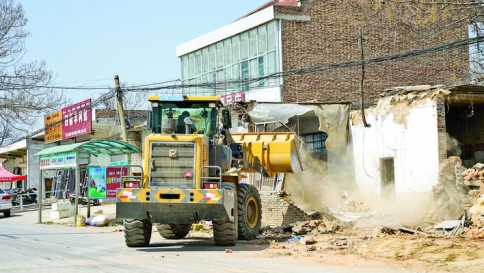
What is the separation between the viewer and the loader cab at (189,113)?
17047mm

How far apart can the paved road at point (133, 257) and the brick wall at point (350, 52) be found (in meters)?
14.4

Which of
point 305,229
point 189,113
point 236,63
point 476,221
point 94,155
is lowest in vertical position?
point 305,229

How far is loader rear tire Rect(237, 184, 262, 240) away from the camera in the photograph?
57.1 feet

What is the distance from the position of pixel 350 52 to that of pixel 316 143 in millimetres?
6926

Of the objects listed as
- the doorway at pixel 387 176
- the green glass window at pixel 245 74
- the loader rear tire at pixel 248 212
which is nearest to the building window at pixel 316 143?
the doorway at pixel 387 176

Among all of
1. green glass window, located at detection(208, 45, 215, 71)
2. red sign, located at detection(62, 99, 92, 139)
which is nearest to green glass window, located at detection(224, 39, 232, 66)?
green glass window, located at detection(208, 45, 215, 71)

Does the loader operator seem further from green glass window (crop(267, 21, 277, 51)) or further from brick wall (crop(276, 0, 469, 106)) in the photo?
green glass window (crop(267, 21, 277, 51))

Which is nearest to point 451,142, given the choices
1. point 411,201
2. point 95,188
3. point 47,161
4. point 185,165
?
point 411,201

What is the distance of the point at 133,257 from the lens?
1402 cm

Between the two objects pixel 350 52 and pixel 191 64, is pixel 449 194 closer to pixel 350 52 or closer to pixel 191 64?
pixel 350 52

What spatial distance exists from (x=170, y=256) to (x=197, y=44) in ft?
77.0

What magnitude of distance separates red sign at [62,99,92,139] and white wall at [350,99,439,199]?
2019 centimetres

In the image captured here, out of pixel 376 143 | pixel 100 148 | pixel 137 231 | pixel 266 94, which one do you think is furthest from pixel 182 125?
pixel 266 94

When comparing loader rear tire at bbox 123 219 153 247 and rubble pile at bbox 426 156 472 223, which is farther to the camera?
rubble pile at bbox 426 156 472 223
